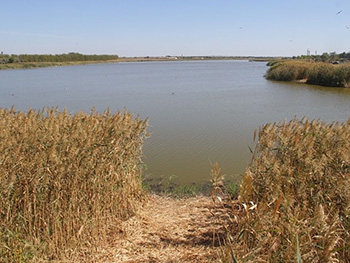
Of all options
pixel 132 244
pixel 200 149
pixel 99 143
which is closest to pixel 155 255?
pixel 132 244

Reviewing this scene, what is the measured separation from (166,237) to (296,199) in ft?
5.81

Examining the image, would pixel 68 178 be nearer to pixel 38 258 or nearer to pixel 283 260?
pixel 38 258

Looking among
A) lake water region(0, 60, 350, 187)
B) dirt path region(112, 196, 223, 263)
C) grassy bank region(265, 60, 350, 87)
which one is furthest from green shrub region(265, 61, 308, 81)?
dirt path region(112, 196, 223, 263)

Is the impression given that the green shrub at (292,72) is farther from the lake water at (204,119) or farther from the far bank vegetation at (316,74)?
the lake water at (204,119)

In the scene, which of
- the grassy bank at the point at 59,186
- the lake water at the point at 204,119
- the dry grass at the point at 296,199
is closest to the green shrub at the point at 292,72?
the lake water at the point at 204,119

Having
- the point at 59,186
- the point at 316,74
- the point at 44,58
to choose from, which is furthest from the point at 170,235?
the point at 44,58

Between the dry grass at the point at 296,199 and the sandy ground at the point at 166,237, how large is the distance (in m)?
0.46

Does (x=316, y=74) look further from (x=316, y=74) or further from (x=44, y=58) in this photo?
(x=44, y=58)

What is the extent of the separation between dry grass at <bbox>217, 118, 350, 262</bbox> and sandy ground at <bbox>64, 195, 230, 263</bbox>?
46cm

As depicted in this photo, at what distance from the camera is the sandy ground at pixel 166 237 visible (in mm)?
3877

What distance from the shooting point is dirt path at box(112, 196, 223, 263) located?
153 inches

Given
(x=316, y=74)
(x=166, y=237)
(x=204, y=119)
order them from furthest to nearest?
(x=316, y=74) < (x=204, y=119) < (x=166, y=237)

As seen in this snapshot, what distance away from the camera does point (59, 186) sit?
3738mm

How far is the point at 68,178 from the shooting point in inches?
152
